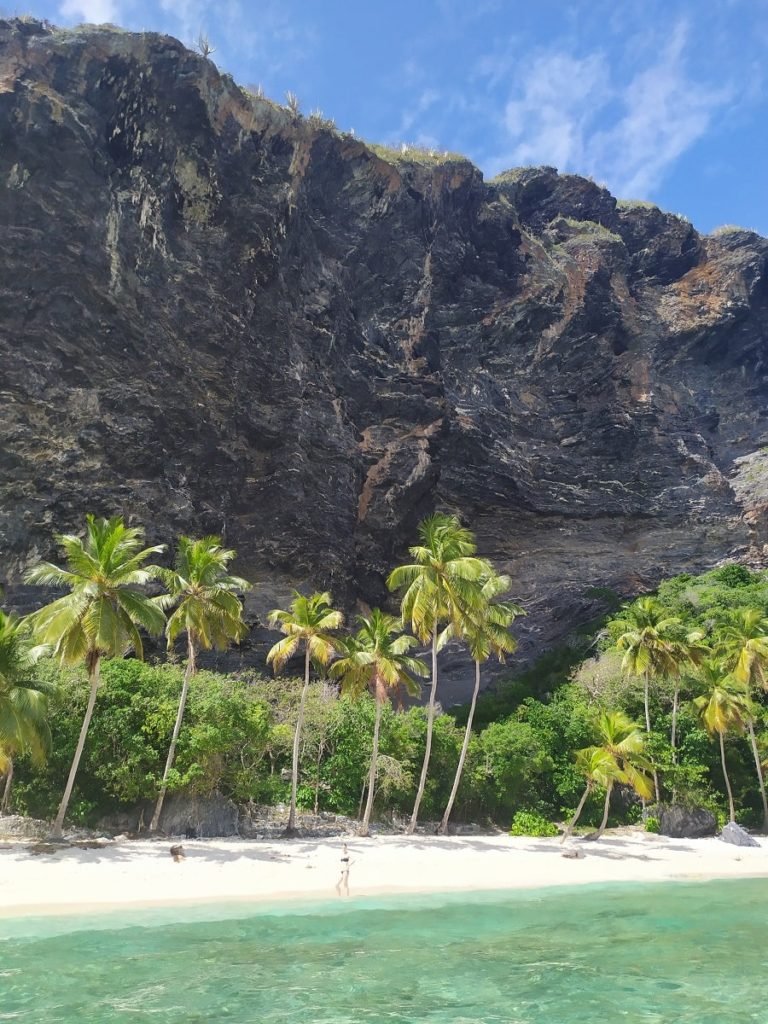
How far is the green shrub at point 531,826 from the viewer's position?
1172 inches

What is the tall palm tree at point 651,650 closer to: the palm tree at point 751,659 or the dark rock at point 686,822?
the palm tree at point 751,659

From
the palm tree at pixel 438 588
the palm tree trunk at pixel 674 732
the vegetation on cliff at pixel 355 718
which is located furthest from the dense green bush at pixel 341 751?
the palm tree at pixel 438 588

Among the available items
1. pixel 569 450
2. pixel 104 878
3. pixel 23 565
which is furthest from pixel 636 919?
pixel 569 450

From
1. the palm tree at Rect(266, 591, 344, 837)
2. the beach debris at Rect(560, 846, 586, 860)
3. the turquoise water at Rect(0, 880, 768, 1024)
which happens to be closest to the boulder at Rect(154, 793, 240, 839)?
the palm tree at Rect(266, 591, 344, 837)

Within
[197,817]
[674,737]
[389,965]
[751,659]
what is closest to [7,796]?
[197,817]

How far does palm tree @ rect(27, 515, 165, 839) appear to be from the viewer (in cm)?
2106

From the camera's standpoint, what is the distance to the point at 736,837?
95.5ft

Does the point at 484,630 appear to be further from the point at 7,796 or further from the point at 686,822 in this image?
the point at 7,796

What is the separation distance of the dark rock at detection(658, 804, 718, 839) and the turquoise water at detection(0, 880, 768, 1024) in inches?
590

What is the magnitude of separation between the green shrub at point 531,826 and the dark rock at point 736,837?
712 cm

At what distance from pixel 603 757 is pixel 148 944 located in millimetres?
18476

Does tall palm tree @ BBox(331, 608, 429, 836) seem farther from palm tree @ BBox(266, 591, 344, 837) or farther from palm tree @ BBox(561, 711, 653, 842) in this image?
palm tree @ BBox(561, 711, 653, 842)

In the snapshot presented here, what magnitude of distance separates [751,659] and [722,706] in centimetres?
347

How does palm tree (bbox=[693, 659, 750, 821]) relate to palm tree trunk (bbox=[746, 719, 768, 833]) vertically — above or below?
above
